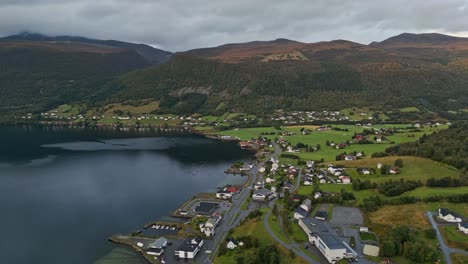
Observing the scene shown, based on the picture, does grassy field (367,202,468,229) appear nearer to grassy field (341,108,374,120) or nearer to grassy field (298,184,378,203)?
grassy field (298,184,378,203)

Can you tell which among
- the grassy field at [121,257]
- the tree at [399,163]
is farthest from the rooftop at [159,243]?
the tree at [399,163]

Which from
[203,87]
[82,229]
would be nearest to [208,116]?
[203,87]

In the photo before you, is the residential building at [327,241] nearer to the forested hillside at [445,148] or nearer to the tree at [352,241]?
the tree at [352,241]

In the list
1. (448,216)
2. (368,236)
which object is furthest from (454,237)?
(368,236)

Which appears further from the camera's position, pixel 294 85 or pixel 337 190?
pixel 294 85

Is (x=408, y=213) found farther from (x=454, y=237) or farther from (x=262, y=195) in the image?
(x=262, y=195)

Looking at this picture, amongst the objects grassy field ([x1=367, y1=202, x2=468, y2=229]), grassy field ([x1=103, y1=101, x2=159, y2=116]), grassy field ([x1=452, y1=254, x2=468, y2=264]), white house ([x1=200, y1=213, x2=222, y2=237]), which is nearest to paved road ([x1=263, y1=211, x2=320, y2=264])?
white house ([x1=200, y1=213, x2=222, y2=237])
